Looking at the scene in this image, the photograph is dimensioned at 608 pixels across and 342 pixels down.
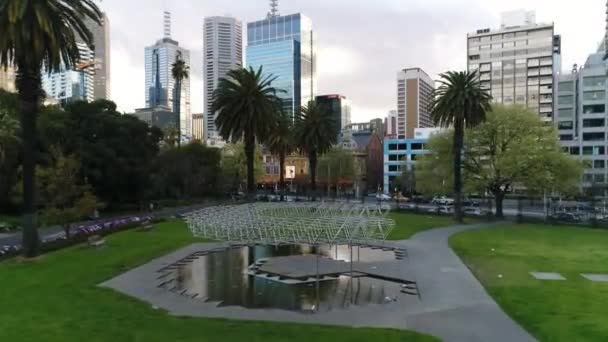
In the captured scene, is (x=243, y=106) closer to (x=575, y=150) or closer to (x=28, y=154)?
(x=28, y=154)

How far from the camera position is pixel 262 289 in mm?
19422

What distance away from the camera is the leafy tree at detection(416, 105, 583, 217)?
50.7 metres

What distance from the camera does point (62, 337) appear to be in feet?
41.9

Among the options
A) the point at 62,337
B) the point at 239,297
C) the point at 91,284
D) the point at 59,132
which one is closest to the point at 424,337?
the point at 239,297

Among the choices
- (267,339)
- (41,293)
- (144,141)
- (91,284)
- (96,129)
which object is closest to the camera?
(267,339)

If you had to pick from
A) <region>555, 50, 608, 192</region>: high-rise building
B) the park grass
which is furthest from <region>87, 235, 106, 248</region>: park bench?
<region>555, 50, 608, 192</region>: high-rise building

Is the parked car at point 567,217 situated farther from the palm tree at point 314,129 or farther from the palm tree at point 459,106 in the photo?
the palm tree at point 314,129

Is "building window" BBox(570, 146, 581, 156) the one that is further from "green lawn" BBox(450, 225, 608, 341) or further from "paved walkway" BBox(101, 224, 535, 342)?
"paved walkway" BBox(101, 224, 535, 342)

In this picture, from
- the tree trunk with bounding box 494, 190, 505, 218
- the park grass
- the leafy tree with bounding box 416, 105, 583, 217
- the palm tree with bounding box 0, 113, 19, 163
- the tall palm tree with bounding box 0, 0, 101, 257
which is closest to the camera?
the park grass

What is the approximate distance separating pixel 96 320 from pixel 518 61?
156836mm

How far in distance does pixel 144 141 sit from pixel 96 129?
6347 millimetres

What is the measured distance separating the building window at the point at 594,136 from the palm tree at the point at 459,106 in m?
77.7

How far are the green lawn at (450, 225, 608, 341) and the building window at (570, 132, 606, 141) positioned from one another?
83.4m

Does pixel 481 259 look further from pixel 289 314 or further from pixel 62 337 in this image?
pixel 62 337
